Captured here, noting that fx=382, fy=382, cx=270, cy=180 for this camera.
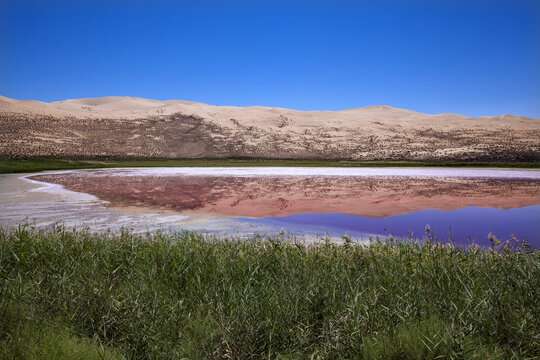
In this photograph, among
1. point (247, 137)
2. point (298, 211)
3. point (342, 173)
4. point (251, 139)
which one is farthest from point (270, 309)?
point (247, 137)

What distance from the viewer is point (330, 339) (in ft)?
12.7

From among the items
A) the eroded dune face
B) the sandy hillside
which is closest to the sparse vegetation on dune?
the sandy hillside

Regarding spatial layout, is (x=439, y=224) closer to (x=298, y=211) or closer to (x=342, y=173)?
(x=298, y=211)

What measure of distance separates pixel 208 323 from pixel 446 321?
249cm

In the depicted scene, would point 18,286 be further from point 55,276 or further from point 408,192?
point 408,192

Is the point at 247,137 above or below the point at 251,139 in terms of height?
above

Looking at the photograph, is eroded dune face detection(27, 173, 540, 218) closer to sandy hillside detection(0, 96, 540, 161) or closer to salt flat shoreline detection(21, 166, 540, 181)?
salt flat shoreline detection(21, 166, 540, 181)

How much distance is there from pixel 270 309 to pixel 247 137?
85339mm

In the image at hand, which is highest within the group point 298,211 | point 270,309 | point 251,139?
point 251,139

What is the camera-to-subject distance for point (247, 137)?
88688 mm

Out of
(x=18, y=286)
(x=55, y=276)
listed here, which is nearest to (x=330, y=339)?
(x=55, y=276)

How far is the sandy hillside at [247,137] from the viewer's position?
217 feet

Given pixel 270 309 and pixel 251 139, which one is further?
pixel 251 139

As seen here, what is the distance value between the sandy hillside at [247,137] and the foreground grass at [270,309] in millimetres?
57005
